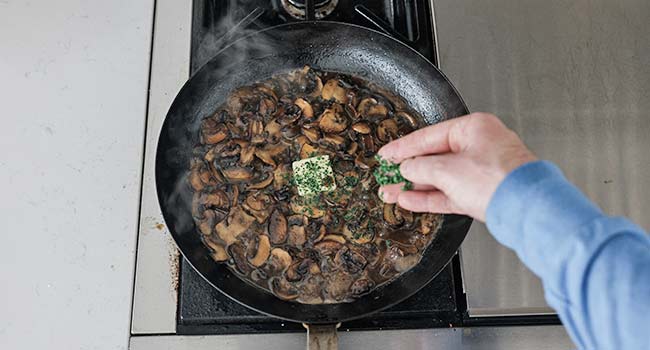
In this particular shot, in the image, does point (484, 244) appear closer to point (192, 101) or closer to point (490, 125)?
point (490, 125)

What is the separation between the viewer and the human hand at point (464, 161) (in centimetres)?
105

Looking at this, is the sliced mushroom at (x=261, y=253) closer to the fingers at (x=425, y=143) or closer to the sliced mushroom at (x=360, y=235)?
the sliced mushroom at (x=360, y=235)

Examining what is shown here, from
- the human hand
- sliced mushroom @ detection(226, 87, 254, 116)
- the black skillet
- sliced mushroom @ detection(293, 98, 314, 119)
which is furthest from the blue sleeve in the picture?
sliced mushroom @ detection(226, 87, 254, 116)

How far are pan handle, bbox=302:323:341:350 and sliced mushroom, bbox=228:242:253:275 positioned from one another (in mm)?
247

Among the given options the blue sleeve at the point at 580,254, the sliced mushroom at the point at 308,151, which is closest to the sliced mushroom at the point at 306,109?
the sliced mushroom at the point at 308,151

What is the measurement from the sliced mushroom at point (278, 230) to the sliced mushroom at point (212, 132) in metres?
0.32

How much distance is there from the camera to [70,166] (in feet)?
6.12

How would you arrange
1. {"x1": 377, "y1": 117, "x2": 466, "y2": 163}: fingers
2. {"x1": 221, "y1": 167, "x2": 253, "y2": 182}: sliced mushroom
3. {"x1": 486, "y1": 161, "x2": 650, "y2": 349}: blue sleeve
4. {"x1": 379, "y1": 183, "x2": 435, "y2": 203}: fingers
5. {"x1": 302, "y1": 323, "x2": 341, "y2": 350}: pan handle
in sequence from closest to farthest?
{"x1": 486, "y1": 161, "x2": 650, "y2": 349}: blue sleeve
{"x1": 377, "y1": 117, "x2": 466, "y2": 163}: fingers
{"x1": 379, "y1": 183, "x2": 435, "y2": 203}: fingers
{"x1": 302, "y1": 323, "x2": 341, "y2": 350}: pan handle
{"x1": 221, "y1": 167, "x2": 253, "y2": 182}: sliced mushroom

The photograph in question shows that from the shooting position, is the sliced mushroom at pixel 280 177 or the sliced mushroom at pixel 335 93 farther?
the sliced mushroom at pixel 335 93

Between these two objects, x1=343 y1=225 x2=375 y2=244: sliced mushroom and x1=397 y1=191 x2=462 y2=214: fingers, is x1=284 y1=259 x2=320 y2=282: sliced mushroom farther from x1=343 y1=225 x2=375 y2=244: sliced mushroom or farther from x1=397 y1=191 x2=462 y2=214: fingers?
x1=397 y1=191 x2=462 y2=214: fingers

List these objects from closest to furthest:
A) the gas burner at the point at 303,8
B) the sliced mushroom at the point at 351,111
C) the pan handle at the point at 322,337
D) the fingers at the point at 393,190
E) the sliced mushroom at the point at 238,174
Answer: the fingers at the point at 393,190
the pan handle at the point at 322,337
the sliced mushroom at the point at 238,174
the sliced mushroom at the point at 351,111
the gas burner at the point at 303,8

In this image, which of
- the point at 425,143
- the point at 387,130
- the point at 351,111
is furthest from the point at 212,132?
the point at 425,143

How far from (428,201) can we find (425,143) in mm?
136

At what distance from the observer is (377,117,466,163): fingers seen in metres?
1.26
